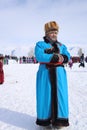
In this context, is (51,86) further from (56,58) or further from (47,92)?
(56,58)

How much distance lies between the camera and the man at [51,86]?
→ 18.1 feet

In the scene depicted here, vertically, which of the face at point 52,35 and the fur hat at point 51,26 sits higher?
the fur hat at point 51,26

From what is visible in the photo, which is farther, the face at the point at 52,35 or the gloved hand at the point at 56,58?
the face at the point at 52,35

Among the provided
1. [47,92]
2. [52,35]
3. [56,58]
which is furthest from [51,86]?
[52,35]

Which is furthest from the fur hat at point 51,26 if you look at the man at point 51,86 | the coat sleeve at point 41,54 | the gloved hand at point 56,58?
the gloved hand at point 56,58

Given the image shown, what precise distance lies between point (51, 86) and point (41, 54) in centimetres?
52

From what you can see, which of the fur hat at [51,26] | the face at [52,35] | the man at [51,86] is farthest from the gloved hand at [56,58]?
the fur hat at [51,26]

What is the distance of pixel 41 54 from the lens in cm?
551

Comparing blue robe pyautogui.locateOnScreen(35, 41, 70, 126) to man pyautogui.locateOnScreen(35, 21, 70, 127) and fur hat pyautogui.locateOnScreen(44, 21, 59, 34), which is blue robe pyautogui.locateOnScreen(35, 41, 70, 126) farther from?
fur hat pyautogui.locateOnScreen(44, 21, 59, 34)

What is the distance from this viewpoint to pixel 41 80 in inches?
219

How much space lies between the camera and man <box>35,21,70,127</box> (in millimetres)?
5520

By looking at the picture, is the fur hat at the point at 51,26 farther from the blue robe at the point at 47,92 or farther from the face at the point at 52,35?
the blue robe at the point at 47,92

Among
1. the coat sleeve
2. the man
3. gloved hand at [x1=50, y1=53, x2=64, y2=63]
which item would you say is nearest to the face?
the man

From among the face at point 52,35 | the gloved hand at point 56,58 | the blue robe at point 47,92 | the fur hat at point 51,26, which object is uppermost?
the fur hat at point 51,26
